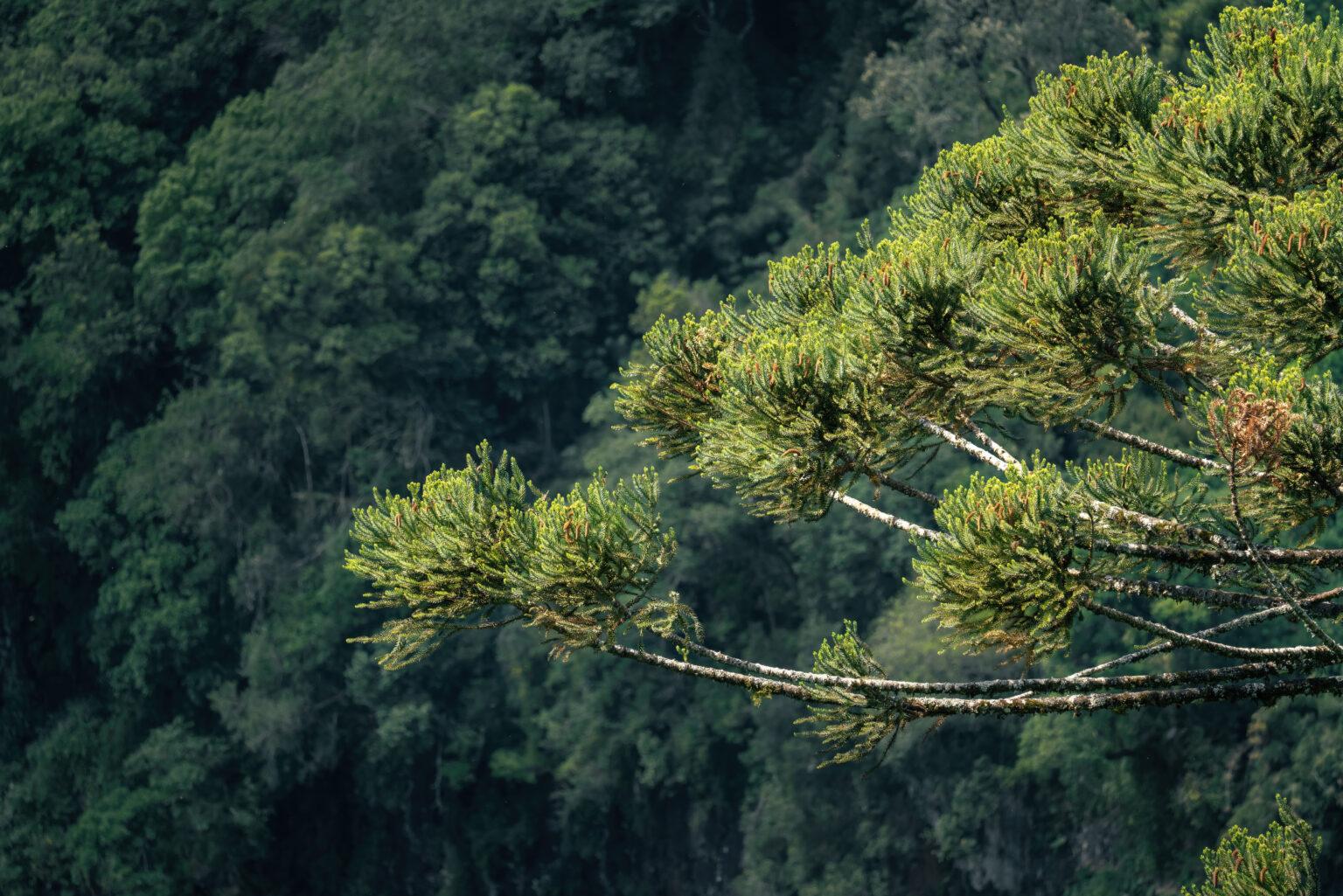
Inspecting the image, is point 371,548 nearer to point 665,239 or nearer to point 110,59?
point 665,239

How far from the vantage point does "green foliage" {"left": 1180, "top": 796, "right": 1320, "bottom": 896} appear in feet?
24.1

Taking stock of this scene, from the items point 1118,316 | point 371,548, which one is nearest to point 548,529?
point 371,548

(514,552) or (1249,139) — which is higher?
(1249,139)

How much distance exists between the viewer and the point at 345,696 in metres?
24.2

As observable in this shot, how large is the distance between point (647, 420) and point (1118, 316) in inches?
129

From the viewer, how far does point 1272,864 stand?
7.37m

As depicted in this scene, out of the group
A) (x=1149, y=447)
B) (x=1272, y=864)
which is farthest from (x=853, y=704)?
(x=1272, y=864)

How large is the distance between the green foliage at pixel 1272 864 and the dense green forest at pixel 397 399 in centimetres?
1359

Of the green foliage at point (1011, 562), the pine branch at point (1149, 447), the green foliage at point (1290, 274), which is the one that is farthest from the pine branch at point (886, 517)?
the green foliage at point (1290, 274)

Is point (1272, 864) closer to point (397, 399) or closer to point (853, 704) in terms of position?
point (853, 704)

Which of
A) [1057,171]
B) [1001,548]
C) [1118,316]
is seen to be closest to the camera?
[1001,548]

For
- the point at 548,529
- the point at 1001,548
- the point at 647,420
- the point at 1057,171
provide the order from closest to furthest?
the point at 1001,548 < the point at 548,529 < the point at 1057,171 < the point at 647,420

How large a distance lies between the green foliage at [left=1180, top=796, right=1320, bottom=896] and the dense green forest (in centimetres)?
1359

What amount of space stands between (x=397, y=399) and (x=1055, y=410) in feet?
62.9
